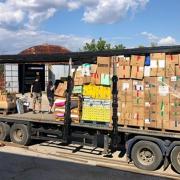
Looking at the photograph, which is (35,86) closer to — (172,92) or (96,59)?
(96,59)

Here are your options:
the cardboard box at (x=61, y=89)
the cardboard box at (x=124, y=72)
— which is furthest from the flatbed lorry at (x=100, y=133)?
the cardboard box at (x=61, y=89)

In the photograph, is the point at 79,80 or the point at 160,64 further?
the point at 79,80

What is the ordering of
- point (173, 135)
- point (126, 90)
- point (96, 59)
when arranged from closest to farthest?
point (173, 135) < point (126, 90) < point (96, 59)

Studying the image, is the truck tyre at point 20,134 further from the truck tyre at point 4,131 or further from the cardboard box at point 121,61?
the cardboard box at point 121,61

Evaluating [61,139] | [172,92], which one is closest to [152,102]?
[172,92]

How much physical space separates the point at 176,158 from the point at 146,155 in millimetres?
967

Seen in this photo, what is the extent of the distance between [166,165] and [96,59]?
381 centimetres

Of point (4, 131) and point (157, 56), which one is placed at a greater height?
point (157, 56)

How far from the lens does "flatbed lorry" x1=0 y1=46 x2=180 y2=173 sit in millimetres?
11812

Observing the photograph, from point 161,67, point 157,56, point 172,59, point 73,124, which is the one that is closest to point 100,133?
point 73,124

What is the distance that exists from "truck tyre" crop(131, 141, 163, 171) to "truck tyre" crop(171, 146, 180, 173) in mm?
366

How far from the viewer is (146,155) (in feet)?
40.1

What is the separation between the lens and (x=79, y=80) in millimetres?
13539

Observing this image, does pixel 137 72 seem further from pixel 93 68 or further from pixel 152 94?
pixel 93 68
